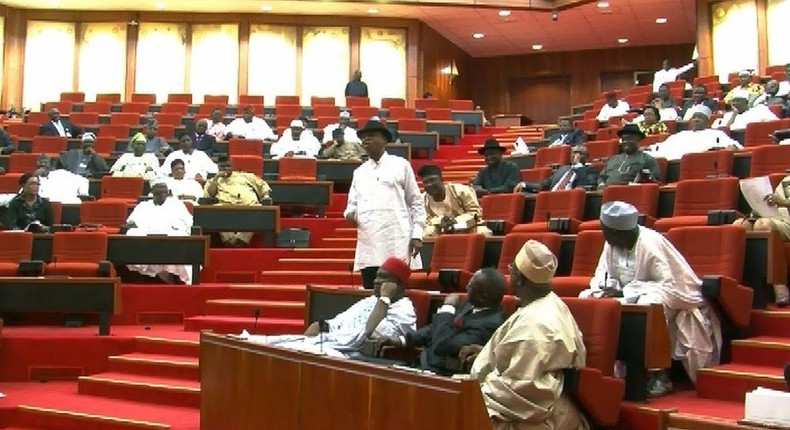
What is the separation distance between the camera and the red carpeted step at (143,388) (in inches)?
229

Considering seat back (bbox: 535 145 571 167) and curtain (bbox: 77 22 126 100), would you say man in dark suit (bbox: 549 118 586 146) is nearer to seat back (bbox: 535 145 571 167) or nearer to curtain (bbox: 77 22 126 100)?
seat back (bbox: 535 145 571 167)

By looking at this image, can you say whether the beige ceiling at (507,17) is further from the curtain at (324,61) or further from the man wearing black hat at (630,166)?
the man wearing black hat at (630,166)

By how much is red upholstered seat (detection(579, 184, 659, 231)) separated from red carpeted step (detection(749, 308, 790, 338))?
1.77 meters

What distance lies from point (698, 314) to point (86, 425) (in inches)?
129

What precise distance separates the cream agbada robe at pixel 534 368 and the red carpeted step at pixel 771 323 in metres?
1.57

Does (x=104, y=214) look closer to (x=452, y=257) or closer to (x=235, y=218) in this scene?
(x=235, y=218)

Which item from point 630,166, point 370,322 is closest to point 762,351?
point 370,322

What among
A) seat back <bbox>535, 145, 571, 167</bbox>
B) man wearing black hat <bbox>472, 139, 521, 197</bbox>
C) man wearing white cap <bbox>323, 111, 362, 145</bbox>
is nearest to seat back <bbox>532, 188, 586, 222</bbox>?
man wearing black hat <bbox>472, 139, 521, 197</bbox>

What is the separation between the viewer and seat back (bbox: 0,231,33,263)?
25.1 feet

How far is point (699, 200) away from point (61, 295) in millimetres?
4318

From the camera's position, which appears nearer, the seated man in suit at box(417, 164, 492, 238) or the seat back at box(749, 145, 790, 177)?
the seat back at box(749, 145, 790, 177)

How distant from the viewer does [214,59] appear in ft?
58.0

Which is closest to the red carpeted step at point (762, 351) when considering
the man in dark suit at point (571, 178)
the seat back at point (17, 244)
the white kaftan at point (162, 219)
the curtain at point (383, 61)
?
the man in dark suit at point (571, 178)

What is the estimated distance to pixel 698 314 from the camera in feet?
14.6
